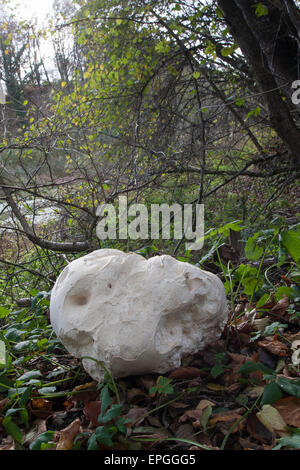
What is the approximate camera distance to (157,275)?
63.3 inches

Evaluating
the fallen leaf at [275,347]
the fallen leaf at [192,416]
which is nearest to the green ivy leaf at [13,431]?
the fallen leaf at [192,416]

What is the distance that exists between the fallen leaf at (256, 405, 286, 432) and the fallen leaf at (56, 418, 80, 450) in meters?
0.75

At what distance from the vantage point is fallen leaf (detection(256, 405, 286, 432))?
4.12 ft

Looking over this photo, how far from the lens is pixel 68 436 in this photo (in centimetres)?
133

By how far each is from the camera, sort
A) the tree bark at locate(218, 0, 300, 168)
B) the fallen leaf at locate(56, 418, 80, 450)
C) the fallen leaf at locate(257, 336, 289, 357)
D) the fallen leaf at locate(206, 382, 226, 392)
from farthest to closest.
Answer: the tree bark at locate(218, 0, 300, 168) → the fallen leaf at locate(257, 336, 289, 357) → the fallen leaf at locate(206, 382, 226, 392) → the fallen leaf at locate(56, 418, 80, 450)

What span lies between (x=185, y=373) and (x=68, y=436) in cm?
58

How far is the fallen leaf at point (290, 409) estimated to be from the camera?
4.16 ft

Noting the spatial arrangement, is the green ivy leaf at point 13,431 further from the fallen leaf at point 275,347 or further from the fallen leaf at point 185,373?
the fallen leaf at point 275,347

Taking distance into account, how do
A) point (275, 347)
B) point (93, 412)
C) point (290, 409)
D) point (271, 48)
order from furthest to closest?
1. point (271, 48)
2. point (275, 347)
3. point (93, 412)
4. point (290, 409)

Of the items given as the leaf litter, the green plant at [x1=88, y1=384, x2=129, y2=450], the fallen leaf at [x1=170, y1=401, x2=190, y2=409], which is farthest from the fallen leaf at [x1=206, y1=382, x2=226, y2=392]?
the green plant at [x1=88, y1=384, x2=129, y2=450]

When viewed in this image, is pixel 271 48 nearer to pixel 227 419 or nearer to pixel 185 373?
pixel 185 373

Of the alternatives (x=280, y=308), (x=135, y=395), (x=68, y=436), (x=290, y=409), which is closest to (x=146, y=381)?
(x=135, y=395)

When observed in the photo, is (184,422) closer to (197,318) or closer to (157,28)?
(197,318)

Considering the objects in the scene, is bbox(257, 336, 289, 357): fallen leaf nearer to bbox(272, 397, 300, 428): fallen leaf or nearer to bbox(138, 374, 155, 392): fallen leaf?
bbox(272, 397, 300, 428): fallen leaf
